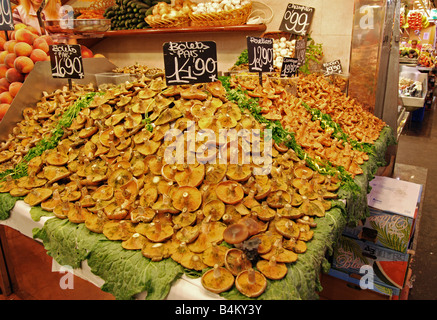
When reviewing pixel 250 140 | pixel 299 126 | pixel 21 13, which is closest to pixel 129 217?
pixel 250 140

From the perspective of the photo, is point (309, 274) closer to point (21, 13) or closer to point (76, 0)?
point (21, 13)

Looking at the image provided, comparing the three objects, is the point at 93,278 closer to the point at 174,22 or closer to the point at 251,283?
the point at 251,283

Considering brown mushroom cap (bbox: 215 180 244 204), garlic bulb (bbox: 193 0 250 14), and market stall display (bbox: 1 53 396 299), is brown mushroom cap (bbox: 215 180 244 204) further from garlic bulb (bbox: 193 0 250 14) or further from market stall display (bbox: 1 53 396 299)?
garlic bulb (bbox: 193 0 250 14)

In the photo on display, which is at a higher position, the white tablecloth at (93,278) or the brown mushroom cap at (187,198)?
the brown mushroom cap at (187,198)

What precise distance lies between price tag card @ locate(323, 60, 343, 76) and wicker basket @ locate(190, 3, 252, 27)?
4.68 feet

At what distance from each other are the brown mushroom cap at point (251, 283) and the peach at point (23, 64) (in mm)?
2841

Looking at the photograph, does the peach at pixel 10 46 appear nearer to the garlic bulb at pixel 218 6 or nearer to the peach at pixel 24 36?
the peach at pixel 24 36

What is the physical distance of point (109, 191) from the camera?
5.73 ft

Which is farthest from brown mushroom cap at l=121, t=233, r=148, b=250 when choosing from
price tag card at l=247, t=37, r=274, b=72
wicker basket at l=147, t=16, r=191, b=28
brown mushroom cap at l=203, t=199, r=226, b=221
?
wicker basket at l=147, t=16, r=191, b=28

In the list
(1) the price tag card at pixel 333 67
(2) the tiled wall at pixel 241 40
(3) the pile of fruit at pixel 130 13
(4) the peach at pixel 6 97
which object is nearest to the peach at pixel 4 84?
(4) the peach at pixel 6 97

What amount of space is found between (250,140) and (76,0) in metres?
6.27

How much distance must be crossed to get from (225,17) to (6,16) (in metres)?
2.81

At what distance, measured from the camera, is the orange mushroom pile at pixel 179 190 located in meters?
1.34

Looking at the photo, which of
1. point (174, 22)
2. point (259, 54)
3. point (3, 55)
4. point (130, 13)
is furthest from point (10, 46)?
point (130, 13)
